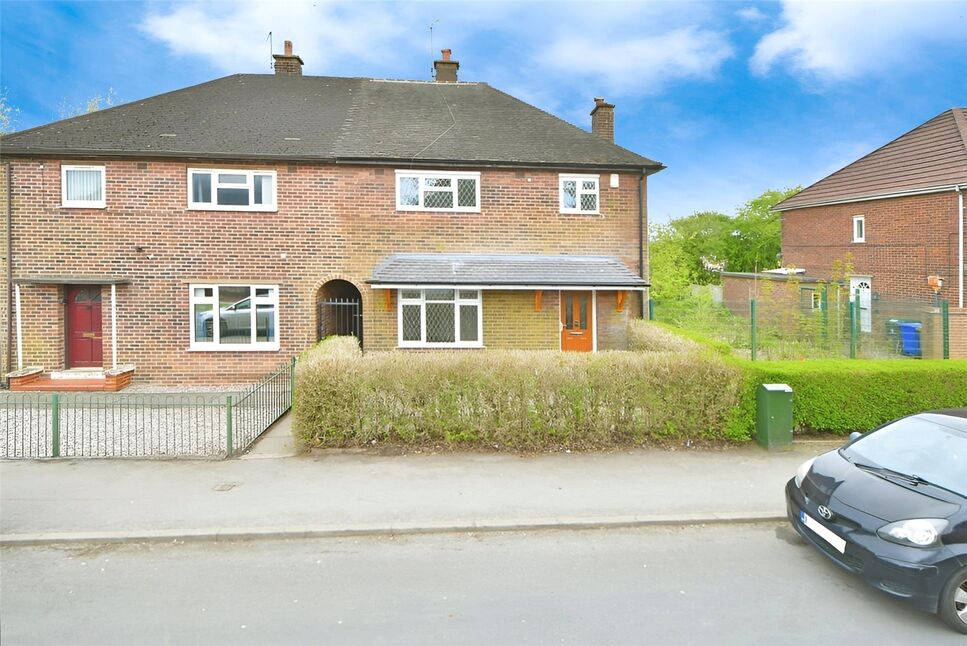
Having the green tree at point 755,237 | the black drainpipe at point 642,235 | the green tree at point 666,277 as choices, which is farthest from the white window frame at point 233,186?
the green tree at point 755,237

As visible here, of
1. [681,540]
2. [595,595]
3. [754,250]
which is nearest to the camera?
[595,595]

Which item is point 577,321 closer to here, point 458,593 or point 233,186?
point 233,186

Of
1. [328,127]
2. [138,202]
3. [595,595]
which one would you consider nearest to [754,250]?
[328,127]

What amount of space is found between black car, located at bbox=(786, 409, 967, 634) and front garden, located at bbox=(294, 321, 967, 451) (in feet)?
8.49

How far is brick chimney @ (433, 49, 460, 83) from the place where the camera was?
1980 centimetres

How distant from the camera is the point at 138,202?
1383 cm

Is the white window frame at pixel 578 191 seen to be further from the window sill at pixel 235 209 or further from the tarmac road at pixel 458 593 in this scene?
the tarmac road at pixel 458 593

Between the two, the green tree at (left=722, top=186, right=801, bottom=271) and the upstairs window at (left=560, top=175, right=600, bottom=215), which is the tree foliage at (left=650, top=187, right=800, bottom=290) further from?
the upstairs window at (left=560, top=175, right=600, bottom=215)

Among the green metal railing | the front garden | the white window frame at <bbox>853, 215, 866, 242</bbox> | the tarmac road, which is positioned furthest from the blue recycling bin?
the white window frame at <bbox>853, 215, 866, 242</bbox>

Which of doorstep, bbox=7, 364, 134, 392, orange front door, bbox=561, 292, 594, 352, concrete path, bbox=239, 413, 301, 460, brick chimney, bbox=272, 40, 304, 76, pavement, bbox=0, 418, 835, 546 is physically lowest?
pavement, bbox=0, 418, 835, 546

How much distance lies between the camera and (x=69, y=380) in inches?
513

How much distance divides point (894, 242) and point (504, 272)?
16.4m

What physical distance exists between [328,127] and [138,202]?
4.96 metres

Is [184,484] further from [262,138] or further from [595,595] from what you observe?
[262,138]
